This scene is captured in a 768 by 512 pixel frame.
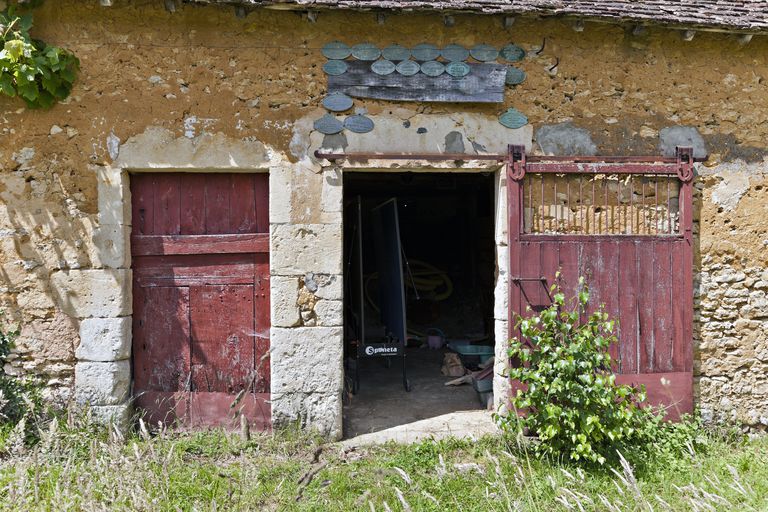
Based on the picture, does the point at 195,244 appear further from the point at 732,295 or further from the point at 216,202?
the point at 732,295

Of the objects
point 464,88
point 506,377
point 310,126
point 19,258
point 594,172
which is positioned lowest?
point 506,377

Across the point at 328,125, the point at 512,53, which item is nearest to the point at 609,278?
the point at 512,53

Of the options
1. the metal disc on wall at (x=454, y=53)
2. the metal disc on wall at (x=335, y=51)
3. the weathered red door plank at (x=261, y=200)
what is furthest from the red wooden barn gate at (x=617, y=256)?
the weathered red door plank at (x=261, y=200)

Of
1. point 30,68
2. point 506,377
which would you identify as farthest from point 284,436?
point 30,68

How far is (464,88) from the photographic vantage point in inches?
178

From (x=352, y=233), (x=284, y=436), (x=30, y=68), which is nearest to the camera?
(x=30, y=68)

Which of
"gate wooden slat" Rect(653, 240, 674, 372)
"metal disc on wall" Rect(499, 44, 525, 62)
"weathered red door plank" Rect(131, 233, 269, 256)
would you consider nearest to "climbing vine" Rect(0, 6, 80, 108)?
"weathered red door plank" Rect(131, 233, 269, 256)

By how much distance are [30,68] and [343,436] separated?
3678 mm

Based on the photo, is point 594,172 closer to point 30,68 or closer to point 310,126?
point 310,126

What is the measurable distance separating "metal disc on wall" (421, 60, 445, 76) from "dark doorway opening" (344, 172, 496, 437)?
1734mm

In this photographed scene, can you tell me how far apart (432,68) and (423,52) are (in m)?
0.15

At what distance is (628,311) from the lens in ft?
15.0

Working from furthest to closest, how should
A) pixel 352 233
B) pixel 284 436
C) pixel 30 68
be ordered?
pixel 352 233 → pixel 284 436 → pixel 30 68

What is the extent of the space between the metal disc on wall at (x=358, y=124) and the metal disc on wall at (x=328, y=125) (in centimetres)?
6
